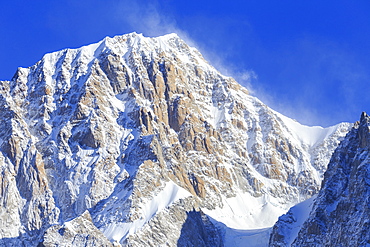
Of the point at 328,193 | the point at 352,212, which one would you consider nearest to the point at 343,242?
the point at 352,212

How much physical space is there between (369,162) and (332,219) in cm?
1647

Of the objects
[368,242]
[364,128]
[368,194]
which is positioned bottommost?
[368,242]

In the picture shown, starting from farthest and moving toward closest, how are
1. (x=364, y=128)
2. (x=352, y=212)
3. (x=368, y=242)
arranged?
(x=364, y=128)
(x=352, y=212)
(x=368, y=242)

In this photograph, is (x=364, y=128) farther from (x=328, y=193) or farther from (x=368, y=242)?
(x=368, y=242)

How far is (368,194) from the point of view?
180 meters

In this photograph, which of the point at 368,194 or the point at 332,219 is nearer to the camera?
the point at 368,194

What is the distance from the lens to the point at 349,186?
192 meters

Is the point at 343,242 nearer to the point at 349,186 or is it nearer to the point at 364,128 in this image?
the point at 349,186

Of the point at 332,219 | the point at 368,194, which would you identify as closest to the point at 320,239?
the point at 332,219

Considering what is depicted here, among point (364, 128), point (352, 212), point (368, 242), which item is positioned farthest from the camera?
point (364, 128)

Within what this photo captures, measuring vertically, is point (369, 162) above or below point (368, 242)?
above

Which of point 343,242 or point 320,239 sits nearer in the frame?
point 343,242

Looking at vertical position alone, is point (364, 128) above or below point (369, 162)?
above

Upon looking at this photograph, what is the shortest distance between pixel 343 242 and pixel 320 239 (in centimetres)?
1333
